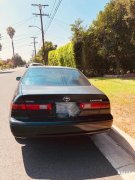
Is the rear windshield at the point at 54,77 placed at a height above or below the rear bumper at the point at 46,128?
above

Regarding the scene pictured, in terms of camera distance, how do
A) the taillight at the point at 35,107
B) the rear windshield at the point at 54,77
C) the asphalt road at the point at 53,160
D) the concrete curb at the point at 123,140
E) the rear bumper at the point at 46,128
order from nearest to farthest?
the asphalt road at the point at 53,160 → the rear bumper at the point at 46,128 → the taillight at the point at 35,107 → the concrete curb at the point at 123,140 → the rear windshield at the point at 54,77

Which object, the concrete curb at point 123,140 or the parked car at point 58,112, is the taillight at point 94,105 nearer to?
the parked car at point 58,112

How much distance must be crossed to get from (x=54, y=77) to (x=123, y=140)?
189 cm

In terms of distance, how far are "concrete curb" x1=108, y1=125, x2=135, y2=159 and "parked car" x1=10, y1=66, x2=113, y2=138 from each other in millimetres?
454

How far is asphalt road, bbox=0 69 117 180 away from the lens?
4.64m

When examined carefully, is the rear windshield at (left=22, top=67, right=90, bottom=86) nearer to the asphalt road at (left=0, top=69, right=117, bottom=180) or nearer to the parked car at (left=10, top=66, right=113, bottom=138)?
the parked car at (left=10, top=66, right=113, bottom=138)

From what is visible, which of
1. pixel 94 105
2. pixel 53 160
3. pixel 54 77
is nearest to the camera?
pixel 53 160

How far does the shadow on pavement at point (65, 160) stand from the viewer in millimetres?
4645

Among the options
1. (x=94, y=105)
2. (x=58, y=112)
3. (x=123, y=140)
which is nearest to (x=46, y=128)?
(x=58, y=112)

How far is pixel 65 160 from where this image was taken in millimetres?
5234

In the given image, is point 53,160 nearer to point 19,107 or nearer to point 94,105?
point 19,107

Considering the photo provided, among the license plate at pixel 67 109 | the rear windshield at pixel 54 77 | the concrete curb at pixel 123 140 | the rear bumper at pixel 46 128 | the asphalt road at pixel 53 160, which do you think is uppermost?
the rear windshield at pixel 54 77

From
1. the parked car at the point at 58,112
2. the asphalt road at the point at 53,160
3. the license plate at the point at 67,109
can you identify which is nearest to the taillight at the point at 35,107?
the parked car at the point at 58,112

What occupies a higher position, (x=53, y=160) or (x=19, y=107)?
(x=19, y=107)
